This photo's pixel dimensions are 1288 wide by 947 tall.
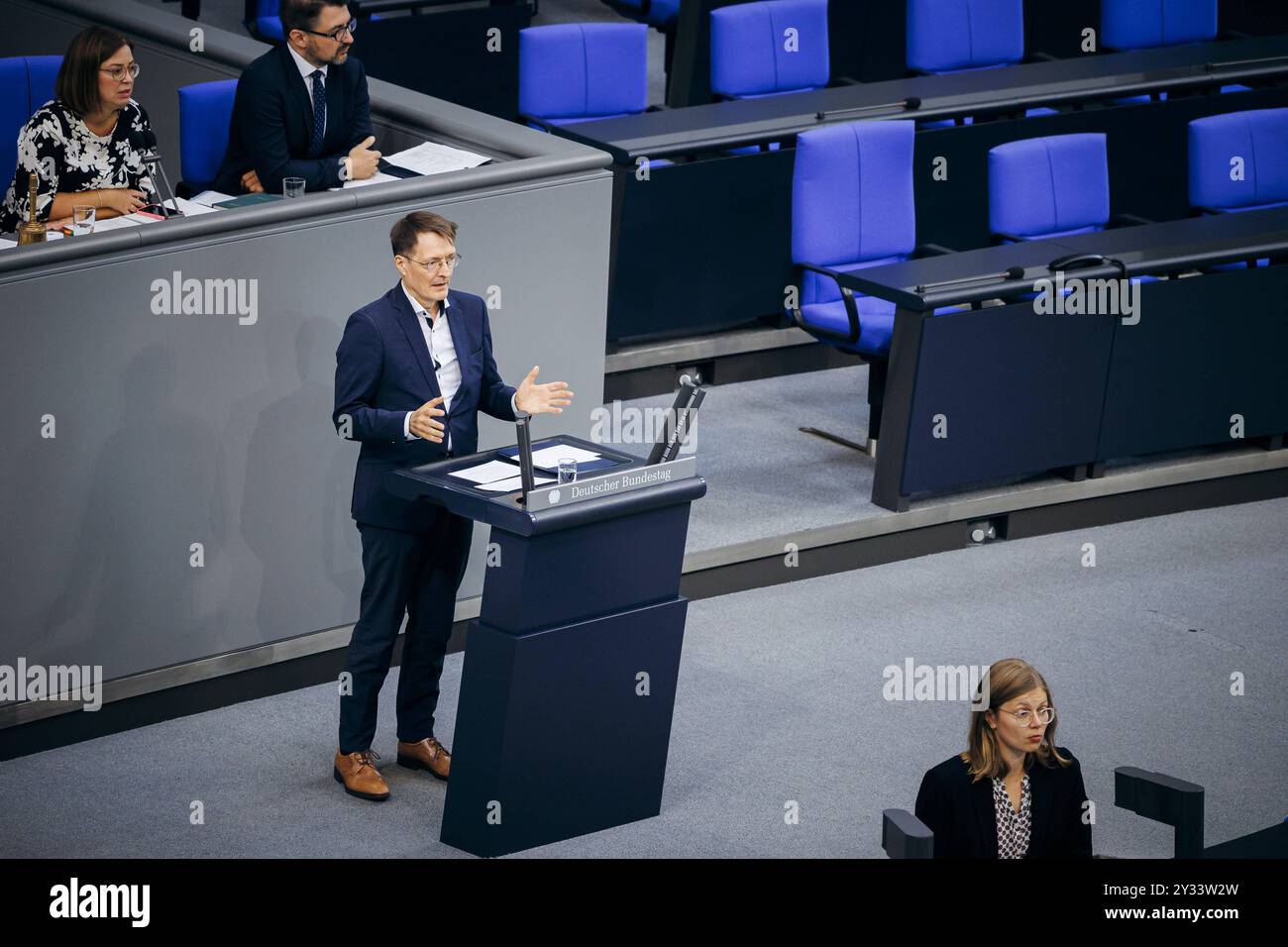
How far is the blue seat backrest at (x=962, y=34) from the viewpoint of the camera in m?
9.60

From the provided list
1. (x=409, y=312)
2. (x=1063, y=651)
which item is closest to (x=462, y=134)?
(x=409, y=312)

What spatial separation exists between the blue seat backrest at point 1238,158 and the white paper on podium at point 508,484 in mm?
4407

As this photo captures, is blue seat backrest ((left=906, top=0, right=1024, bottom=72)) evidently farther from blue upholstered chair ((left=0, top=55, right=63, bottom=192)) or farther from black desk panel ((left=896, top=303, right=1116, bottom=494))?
blue upholstered chair ((left=0, top=55, right=63, bottom=192))

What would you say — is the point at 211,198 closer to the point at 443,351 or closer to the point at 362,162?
the point at 362,162

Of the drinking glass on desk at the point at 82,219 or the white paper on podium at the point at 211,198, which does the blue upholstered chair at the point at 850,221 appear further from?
the drinking glass on desk at the point at 82,219

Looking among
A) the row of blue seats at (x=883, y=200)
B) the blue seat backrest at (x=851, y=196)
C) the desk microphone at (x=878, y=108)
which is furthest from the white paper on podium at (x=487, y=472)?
the desk microphone at (x=878, y=108)

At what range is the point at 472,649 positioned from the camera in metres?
4.93

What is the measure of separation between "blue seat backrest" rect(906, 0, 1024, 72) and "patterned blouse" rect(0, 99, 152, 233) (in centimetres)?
460

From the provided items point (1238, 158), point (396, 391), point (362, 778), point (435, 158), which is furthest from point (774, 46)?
point (362, 778)

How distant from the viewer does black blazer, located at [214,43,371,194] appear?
239 inches

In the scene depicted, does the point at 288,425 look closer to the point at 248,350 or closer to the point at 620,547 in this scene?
the point at 248,350

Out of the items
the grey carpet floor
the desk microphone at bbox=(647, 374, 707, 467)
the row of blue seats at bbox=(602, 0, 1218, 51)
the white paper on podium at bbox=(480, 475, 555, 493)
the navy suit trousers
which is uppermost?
the row of blue seats at bbox=(602, 0, 1218, 51)

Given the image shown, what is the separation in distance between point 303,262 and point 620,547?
134 cm

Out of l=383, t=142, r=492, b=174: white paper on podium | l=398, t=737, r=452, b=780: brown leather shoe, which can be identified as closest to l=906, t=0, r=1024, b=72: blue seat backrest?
l=383, t=142, r=492, b=174: white paper on podium
